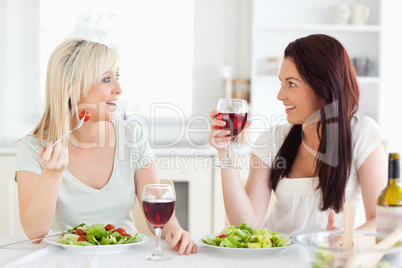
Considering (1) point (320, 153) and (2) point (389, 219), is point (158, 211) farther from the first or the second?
(1) point (320, 153)

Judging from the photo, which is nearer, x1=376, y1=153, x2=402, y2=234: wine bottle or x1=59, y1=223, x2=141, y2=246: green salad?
x1=376, y1=153, x2=402, y2=234: wine bottle

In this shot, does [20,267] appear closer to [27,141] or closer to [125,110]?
[27,141]

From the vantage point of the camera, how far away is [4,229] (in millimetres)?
3553

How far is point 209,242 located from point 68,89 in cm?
89

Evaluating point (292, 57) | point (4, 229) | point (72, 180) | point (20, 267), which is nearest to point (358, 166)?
point (292, 57)

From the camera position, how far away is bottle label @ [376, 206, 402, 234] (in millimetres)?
1087

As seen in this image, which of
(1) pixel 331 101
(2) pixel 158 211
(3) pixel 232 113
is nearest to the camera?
(2) pixel 158 211

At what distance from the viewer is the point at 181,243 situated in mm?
1409

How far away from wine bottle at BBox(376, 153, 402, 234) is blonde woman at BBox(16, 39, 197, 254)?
3.45 ft

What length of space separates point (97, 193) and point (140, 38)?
229 centimetres

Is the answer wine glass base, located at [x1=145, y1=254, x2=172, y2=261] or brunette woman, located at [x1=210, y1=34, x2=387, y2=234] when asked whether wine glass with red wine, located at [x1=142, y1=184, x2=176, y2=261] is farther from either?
brunette woman, located at [x1=210, y1=34, x2=387, y2=234]

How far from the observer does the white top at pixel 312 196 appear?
1891 millimetres

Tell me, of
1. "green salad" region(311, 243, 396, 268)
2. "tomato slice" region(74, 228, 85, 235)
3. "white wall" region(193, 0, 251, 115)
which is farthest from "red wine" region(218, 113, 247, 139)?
"white wall" region(193, 0, 251, 115)

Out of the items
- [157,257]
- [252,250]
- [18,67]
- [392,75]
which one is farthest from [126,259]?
[392,75]
